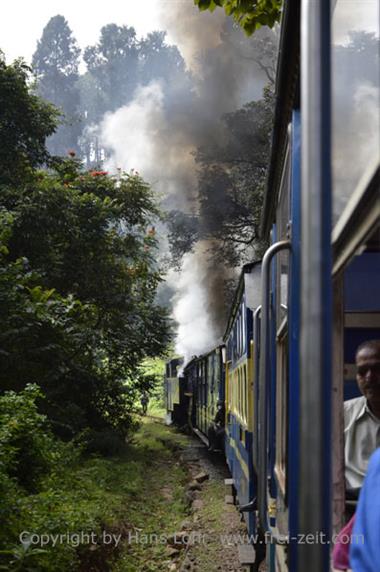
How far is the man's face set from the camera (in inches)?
119

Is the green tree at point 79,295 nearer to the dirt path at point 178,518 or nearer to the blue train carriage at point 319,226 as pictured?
the dirt path at point 178,518

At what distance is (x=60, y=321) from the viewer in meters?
9.95

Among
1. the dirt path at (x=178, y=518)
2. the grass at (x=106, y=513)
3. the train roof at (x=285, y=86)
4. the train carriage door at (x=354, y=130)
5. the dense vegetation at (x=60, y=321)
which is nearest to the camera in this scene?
the train carriage door at (x=354, y=130)

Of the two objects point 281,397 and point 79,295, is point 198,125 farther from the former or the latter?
point 281,397

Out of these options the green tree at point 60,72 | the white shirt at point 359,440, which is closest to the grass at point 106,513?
the white shirt at point 359,440

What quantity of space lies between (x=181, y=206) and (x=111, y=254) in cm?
Result: 1727

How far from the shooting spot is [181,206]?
1240 inches

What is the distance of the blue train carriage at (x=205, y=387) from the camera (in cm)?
1306

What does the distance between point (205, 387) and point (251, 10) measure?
12083mm

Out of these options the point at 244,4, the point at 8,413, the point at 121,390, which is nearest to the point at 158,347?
the point at 121,390

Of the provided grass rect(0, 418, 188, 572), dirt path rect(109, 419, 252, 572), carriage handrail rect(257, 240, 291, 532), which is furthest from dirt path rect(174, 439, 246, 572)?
carriage handrail rect(257, 240, 291, 532)

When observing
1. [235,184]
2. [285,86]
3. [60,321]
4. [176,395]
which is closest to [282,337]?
[285,86]

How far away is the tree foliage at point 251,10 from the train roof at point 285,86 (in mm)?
1401

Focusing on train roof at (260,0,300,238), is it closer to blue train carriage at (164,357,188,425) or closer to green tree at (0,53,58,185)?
green tree at (0,53,58,185)
